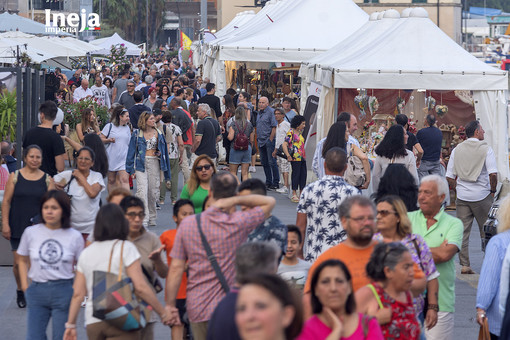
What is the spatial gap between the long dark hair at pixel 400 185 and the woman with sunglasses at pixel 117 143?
6619mm

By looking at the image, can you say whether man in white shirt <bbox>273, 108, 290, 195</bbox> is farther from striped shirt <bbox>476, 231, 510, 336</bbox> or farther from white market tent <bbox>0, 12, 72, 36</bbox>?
white market tent <bbox>0, 12, 72, 36</bbox>

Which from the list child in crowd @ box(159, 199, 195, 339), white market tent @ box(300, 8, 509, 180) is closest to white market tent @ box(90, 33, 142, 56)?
white market tent @ box(300, 8, 509, 180)

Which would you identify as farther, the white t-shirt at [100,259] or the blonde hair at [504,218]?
the blonde hair at [504,218]

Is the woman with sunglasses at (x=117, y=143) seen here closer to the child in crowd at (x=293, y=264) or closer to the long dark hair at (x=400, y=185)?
the long dark hair at (x=400, y=185)

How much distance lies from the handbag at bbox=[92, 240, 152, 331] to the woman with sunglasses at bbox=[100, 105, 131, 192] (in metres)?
7.79

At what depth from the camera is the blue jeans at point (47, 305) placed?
6.60 metres

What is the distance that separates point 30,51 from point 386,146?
589 inches

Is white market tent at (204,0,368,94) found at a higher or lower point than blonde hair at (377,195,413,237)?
higher

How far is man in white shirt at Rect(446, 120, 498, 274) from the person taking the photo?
1159cm

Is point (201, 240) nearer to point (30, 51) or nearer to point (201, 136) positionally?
point (201, 136)

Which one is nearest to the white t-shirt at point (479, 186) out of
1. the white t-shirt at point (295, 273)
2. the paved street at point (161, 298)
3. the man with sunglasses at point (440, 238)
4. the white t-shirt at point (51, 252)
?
the paved street at point (161, 298)

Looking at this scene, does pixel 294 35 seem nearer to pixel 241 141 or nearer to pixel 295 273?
pixel 241 141

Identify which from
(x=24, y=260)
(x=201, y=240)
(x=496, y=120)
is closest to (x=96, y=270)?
(x=201, y=240)

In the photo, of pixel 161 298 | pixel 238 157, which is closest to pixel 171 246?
pixel 161 298
